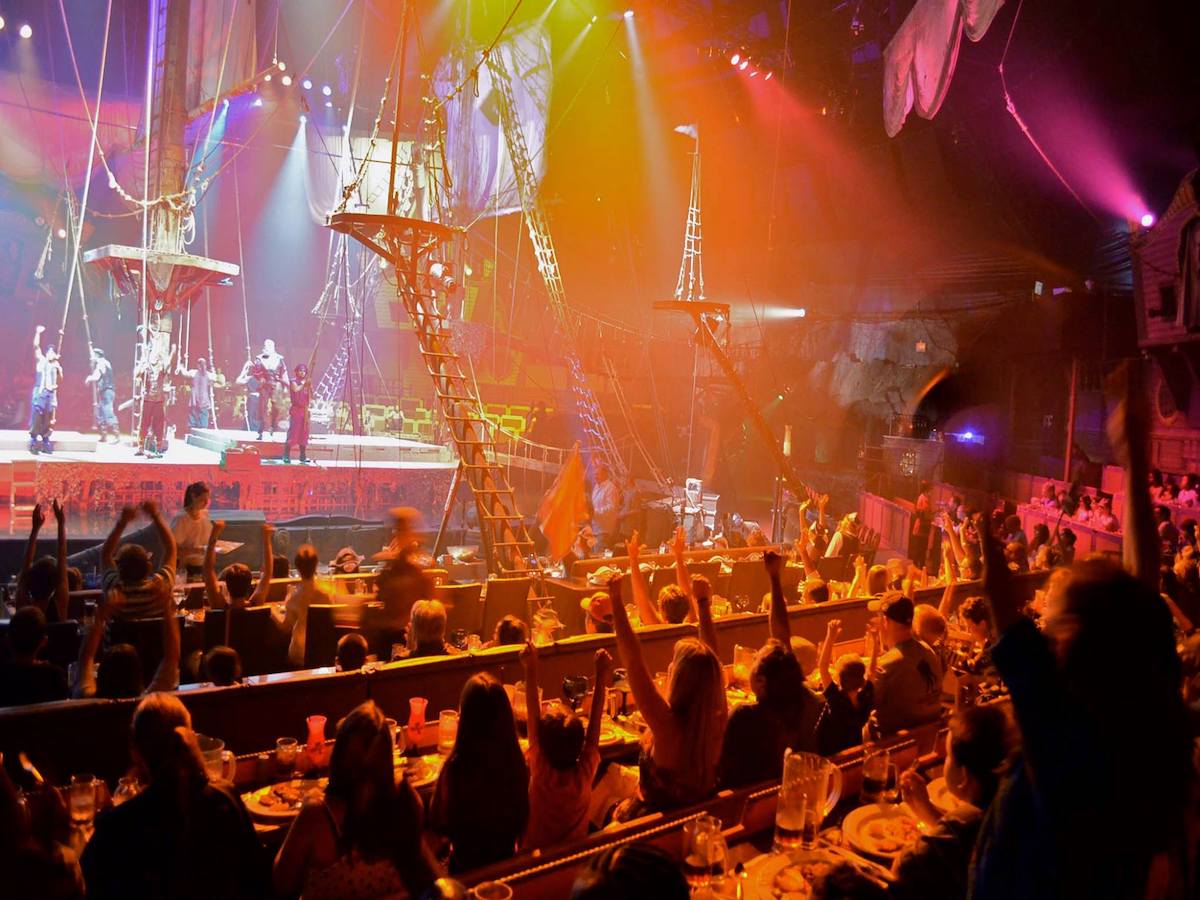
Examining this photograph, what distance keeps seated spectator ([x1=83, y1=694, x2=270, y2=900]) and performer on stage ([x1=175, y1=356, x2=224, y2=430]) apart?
17080 millimetres

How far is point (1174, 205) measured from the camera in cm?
1255

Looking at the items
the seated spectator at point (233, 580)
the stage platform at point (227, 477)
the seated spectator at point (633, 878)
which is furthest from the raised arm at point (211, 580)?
the stage platform at point (227, 477)

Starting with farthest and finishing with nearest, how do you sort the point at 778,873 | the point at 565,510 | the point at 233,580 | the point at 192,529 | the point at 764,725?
the point at 565,510 → the point at 192,529 → the point at 233,580 → the point at 764,725 → the point at 778,873

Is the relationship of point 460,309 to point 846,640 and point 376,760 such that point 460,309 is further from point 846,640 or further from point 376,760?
point 376,760

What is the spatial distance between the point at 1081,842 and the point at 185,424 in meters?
21.4

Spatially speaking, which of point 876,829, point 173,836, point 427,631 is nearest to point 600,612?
point 427,631

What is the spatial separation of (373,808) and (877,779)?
157cm

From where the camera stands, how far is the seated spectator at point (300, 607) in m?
5.06

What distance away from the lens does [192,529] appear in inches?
264

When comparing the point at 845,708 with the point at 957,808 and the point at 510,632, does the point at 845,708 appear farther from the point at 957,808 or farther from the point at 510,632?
the point at 510,632

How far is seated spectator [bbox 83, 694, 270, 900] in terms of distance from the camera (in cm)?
183

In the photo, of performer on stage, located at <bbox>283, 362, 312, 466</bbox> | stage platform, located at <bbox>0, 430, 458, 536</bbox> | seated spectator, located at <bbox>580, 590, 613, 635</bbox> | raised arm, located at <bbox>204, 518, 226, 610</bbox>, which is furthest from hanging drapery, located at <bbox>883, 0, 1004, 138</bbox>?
performer on stage, located at <bbox>283, 362, 312, 466</bbox>

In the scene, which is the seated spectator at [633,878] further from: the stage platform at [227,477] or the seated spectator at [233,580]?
the stage platform at [227,477]

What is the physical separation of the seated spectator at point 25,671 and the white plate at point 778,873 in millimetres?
3087
